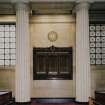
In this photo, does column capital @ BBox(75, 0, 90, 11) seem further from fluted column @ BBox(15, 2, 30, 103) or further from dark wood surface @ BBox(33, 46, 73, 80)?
dark wood surface @ BBox(33, 46, 73, 80)

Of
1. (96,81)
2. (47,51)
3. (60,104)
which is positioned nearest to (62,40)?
(47,51)

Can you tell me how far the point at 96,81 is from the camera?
604 inches

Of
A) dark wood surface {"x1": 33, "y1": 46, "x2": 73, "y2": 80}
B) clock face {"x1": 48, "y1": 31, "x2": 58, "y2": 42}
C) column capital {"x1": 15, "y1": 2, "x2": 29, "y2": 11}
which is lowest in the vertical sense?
dark wood surface {"x1": 33, "y1": 46, "x2": 73, "y2": 80}

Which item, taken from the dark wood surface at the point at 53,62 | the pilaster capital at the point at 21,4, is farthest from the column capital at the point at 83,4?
the dark wood surface at the point at 53,62

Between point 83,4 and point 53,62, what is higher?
point 83,4

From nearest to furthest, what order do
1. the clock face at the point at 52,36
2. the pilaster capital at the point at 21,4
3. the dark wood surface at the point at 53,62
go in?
the pilaster capital at the point at 21,4 → the dark wood surface at the point at 53,62 → the clock face at the point at 52,36

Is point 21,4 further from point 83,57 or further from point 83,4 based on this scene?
point 83,57

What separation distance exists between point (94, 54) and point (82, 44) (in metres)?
3.76

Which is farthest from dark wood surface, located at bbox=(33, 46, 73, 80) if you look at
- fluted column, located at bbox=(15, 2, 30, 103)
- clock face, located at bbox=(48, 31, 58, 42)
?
fluted column, located at bbox=(15, 2, 30, 103)

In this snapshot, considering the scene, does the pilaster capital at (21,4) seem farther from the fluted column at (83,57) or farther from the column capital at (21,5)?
the fluted column at (83,57)

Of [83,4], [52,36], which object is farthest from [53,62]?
[83,4]

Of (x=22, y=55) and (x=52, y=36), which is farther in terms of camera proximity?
(x=52, y=36)

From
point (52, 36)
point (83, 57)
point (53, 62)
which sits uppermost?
point (52, 36)

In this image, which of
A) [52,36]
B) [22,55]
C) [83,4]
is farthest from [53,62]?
[83,4]
